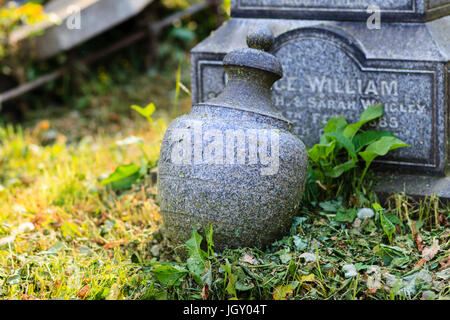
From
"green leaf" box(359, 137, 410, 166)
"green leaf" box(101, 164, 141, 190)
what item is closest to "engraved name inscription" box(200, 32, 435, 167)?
"green leaf" box(359, 137, 410, 166)

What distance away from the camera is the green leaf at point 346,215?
3.23 meters

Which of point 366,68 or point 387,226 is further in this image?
point 366,68

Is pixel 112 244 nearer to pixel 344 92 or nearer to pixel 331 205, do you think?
pixel 331 205

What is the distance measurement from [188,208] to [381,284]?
3.08 ft

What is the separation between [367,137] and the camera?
11.3 ft

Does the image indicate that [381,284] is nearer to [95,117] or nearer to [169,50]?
[95,117]

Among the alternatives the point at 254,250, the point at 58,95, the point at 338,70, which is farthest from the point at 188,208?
the point at 58,95

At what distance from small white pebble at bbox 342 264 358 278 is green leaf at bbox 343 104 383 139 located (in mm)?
863

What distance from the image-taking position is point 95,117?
19.4 ft

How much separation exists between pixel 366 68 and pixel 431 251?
1203mm

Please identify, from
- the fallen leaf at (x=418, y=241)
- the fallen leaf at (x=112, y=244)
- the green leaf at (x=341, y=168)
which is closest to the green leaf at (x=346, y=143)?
the green leaf at (x=341, y=168)

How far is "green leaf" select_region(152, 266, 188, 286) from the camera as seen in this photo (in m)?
2.72

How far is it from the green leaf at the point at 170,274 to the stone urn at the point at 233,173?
25cm

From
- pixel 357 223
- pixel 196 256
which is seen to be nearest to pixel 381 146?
pixel 357 223
